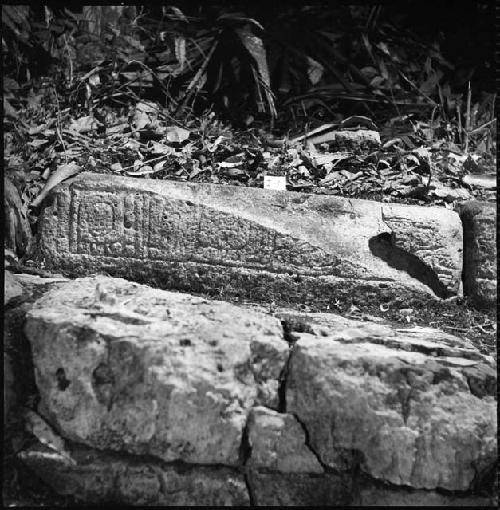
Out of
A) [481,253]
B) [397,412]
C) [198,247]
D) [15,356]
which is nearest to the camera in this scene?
[397,412]

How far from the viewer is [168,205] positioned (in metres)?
2.80

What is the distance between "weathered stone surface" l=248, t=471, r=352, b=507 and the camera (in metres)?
2.20

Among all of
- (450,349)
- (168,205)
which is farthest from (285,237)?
(450,349)

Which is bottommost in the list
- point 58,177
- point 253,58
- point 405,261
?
point 405,261

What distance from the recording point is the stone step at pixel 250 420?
2168 millimetres

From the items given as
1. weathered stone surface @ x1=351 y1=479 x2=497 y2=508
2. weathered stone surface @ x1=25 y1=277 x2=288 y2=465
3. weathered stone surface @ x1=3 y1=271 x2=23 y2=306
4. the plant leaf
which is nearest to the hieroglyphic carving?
the plant leaf

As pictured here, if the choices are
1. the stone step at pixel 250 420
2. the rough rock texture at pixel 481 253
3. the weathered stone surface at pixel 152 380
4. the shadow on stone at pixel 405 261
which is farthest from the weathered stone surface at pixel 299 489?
the rough rock texture at pixel 481 253

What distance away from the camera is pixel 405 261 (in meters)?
2.89

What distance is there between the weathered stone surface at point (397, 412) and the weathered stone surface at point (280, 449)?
36mm

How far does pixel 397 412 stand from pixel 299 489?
387 mm

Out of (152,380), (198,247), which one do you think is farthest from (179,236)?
(152,380)

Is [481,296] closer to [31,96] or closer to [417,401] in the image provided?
[417,401]

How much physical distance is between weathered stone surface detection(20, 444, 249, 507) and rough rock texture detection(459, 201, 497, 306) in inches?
51.5

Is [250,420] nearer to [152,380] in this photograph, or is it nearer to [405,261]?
[152,380]
